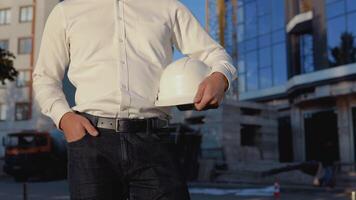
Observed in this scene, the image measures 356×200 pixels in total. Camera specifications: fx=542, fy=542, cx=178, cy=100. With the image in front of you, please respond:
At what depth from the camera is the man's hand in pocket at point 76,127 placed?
7.29 ft

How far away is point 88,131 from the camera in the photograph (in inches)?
87.6

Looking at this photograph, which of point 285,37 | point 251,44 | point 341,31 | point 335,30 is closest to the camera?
point 341,31

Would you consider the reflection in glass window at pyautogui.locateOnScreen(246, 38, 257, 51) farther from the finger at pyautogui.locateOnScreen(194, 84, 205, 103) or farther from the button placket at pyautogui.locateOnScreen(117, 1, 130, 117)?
the finger at pyautogui.locateOnScreen(194, 84, 205, 103)

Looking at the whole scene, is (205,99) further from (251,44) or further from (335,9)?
(251,44)

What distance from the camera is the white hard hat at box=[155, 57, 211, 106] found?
7.40ft

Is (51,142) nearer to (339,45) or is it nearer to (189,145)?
(189,145)

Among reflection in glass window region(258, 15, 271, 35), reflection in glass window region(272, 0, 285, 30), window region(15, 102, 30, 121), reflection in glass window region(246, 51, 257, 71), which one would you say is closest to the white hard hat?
reflection in glass window region(272, 0, 285, 30)

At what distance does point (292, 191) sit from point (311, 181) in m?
4.62

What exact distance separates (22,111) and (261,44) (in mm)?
19909

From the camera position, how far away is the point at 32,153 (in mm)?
22641

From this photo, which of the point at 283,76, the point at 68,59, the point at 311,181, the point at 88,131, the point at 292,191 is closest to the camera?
the point at 88,131

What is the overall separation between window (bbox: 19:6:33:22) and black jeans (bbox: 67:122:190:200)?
141ft

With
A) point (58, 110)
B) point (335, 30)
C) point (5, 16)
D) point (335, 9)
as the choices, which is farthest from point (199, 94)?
point (5, 16)

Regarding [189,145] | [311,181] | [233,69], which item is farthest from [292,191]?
[233,69]
